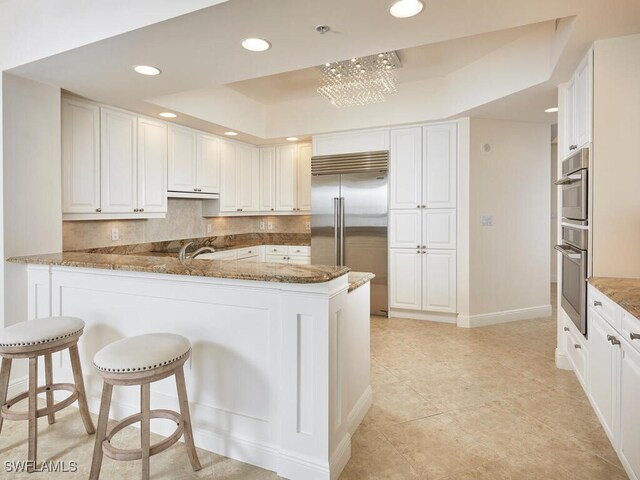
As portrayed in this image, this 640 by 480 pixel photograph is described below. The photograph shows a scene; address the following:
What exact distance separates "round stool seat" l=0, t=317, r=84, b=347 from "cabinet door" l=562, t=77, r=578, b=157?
337cm

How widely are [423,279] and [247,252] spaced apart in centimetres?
232

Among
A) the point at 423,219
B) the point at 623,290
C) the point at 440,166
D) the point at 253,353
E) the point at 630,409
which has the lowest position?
the point at 630,409

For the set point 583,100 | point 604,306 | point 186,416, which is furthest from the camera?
point 583,100

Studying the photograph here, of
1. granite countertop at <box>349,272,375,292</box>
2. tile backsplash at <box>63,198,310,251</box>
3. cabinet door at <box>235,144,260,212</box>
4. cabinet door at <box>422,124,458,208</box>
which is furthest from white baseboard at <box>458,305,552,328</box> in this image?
cabinet door at <box>235,144,260,212</box>

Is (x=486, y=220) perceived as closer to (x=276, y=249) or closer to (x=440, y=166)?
(x=440, y=166)

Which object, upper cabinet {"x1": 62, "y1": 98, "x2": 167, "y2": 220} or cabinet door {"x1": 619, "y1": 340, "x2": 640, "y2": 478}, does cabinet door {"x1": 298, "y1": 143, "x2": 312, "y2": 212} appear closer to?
upper cabinet {"x1": 62, "y1": 98, "x2": 167, "y2": 220}

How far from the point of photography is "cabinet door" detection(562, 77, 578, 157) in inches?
107

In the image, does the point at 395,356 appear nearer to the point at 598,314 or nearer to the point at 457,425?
the point at 457,425

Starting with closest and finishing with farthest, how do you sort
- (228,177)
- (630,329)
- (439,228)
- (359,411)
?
1. (630,329)
2. (359,411)
3. (439,228)
4. (228,177)

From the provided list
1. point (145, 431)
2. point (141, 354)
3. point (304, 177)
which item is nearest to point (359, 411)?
point (145, 431)

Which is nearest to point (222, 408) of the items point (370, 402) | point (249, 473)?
point (249, 473)

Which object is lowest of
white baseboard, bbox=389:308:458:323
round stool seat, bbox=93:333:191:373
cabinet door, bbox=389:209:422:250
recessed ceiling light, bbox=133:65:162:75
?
white baseboard, bbox=389:308:458:323

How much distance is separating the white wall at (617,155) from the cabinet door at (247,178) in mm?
3943

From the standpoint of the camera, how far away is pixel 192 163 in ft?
14.3
